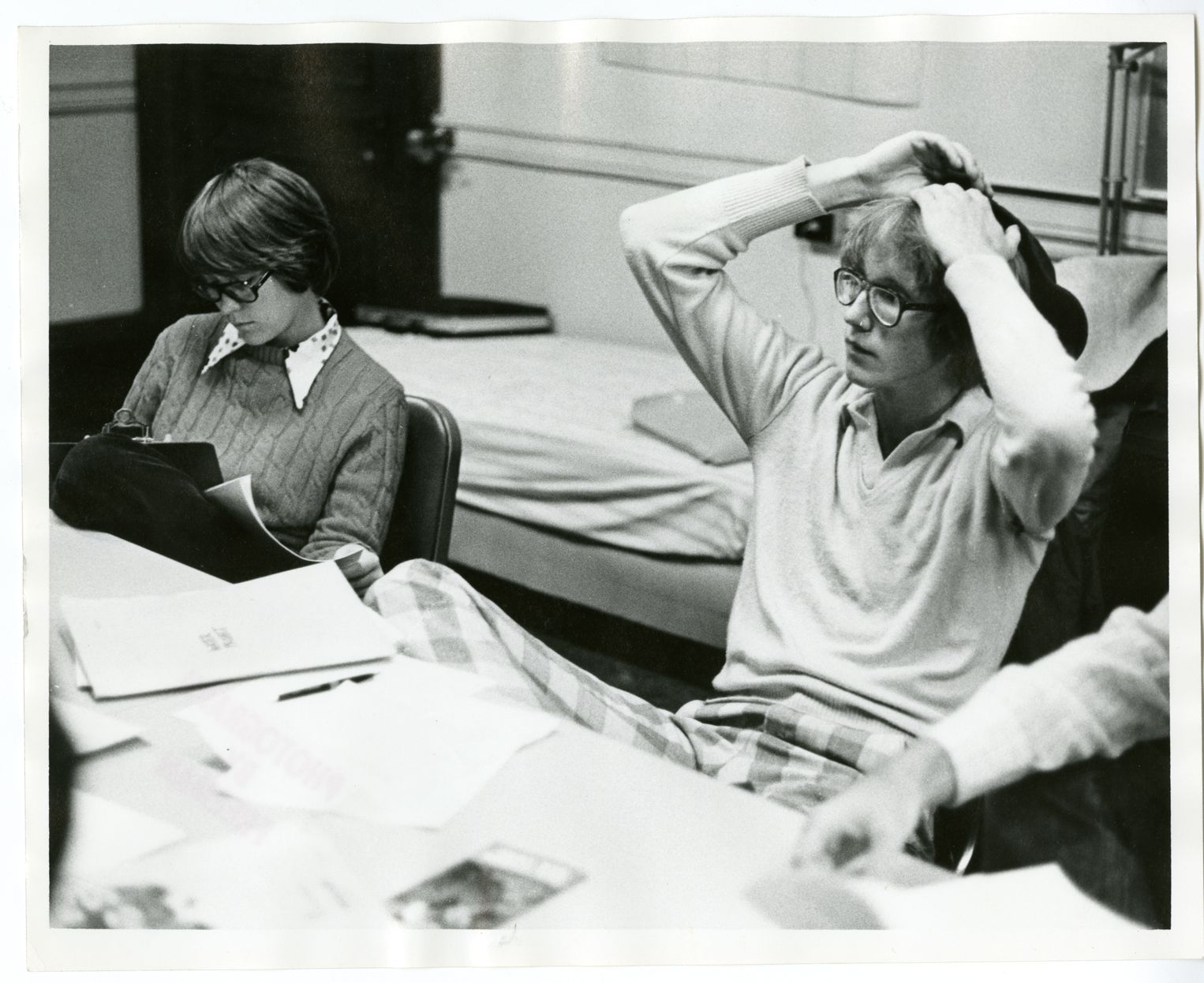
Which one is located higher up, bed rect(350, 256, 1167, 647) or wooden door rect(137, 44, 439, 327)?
wooden door rect(137, 44, 439, 327)

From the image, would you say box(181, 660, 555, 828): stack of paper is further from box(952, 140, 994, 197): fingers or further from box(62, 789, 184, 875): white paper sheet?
box(952, 140, 994, 197): fingers

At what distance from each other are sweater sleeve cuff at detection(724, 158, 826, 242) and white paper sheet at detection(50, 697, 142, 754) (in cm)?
82

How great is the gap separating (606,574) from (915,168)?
0.59 m

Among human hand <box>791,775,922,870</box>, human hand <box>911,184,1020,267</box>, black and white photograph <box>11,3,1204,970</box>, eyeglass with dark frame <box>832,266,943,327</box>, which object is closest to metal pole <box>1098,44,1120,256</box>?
black and white photograph <box>11,3,1204,970</box>

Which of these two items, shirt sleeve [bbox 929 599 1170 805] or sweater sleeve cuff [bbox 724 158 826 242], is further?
sweater sleeve cuff [bbox 724 158 826 242]

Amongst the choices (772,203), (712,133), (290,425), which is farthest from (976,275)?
(290,425)

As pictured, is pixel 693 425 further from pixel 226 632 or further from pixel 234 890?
pixel 234 890

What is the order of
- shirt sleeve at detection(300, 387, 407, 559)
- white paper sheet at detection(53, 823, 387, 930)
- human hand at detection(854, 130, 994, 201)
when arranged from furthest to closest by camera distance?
1. shirt sleeve at detection(300, 387, 407, 559)
2. human hand at detection(854, 130, 994, 201)
3. white paper sheet at detection(53, 823, 387, 930)

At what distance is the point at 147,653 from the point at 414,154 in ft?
2.14

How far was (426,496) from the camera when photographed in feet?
4.93

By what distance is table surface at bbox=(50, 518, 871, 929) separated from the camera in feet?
3.82

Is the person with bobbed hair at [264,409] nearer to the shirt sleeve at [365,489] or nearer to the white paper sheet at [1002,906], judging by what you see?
the shirt sleeve at [365,489]

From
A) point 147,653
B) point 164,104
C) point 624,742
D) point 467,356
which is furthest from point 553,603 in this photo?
point 164,104

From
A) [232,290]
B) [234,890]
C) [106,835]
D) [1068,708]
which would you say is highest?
[232,290]
